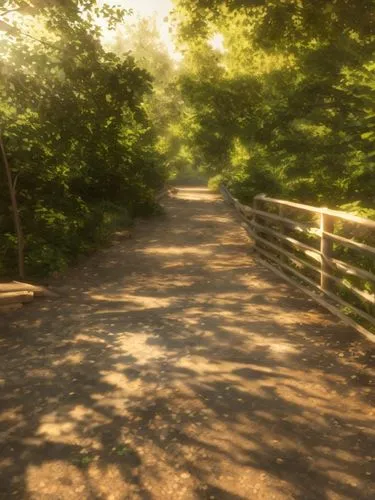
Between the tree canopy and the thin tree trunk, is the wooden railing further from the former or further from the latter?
the thin tree trunk

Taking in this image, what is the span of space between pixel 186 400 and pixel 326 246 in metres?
3.69

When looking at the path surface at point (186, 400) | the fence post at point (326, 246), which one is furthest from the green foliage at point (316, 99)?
the path surface at point (186, 400)

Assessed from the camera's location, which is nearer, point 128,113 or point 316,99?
point 128,113

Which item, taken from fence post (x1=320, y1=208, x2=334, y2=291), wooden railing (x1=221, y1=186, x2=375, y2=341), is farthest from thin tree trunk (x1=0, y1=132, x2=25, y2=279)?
fence post (x1=320, y1=208, x2=334, y2=291)

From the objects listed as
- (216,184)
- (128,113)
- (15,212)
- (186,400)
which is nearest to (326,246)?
(186,400)

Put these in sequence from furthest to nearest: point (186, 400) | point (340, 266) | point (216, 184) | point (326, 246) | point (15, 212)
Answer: point (216, 184)
point (15, 212)
point (326, 246)
point (340, 266)
point (186, 400)

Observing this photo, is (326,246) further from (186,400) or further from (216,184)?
(216,184)

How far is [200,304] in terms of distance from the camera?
7.93 m

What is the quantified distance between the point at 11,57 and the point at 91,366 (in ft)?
23.5

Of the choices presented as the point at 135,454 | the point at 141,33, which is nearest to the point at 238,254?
the point at 135,454

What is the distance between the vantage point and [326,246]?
734 cm

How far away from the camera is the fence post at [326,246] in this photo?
23.7 ft

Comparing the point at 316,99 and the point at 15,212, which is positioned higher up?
the point at 316,99

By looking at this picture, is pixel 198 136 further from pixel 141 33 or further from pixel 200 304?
pixel 141 33
